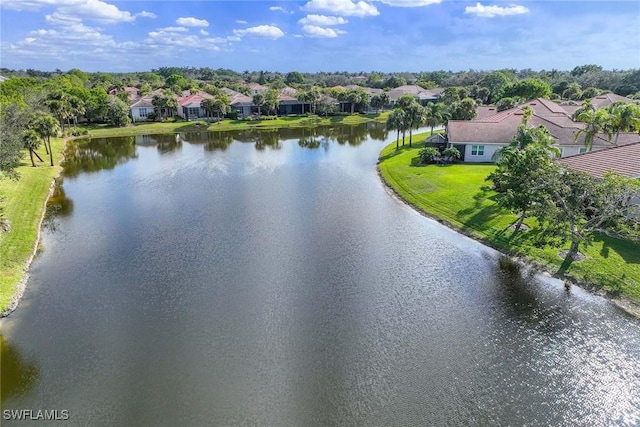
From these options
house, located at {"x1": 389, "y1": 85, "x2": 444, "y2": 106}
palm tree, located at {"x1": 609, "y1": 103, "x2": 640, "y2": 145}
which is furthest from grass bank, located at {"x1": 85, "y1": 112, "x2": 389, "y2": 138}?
palm tree, located at {"x1": 609, "y1": 103, "x2": 640, "y2": 145}

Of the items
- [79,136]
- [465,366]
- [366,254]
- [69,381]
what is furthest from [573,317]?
[79,136]

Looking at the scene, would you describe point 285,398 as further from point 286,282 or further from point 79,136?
point 79,136

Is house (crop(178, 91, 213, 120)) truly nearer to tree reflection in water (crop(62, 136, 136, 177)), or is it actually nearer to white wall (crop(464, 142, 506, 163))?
tree reflection in water (crop(62, 136, 136, 177))

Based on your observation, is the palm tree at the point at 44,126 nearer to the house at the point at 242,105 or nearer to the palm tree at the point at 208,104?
the palm tree at the point at 208,104

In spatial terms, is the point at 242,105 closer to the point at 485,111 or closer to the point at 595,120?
the point at 485,111

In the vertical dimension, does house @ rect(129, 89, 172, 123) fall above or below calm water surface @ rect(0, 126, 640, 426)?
above

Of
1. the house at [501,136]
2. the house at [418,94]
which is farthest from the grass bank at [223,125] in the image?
the house at [501,136]

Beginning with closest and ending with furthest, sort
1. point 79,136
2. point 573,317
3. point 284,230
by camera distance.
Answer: point 573,317
point 284,230
point 79,136
